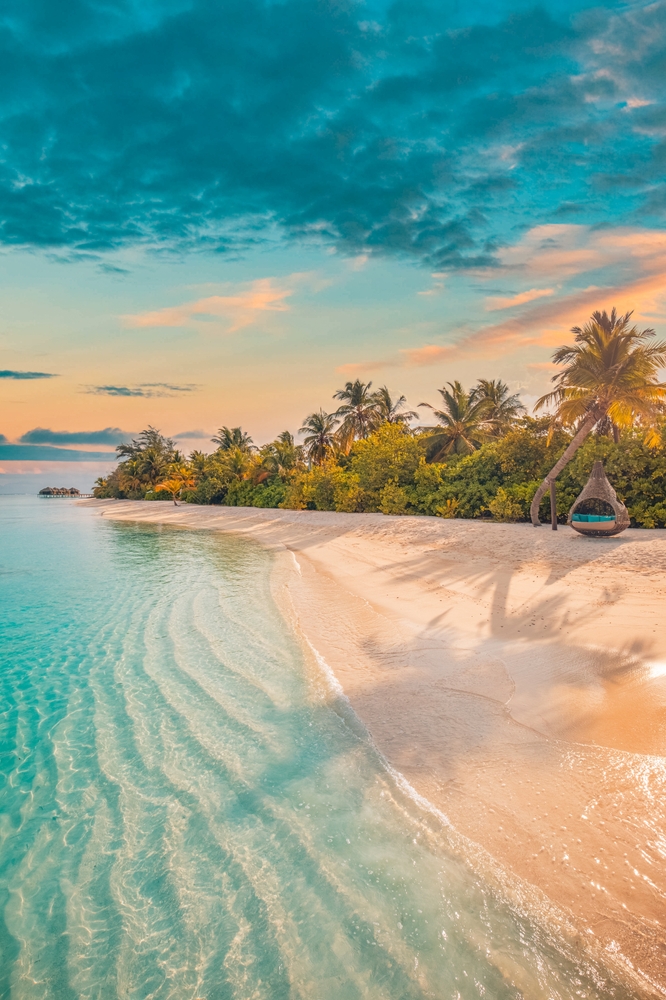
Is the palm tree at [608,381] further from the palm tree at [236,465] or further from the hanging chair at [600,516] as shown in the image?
the palm tree at [236,465]

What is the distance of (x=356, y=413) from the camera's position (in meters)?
38.8

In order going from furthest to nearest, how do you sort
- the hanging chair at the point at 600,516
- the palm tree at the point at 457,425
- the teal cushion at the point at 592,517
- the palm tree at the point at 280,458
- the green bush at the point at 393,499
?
the palm tree at the point at 280,458 → the palm tree at the point at 457,425 → the green bush at the point at 393,499 → the teal cushion at the point at 592,517 → the hanging chair at the point at 600,516

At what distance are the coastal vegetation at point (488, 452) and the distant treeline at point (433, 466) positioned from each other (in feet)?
0.20

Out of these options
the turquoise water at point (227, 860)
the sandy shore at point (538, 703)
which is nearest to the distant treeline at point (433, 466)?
the sandy shore at point (538, 703)

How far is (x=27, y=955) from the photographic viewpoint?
10.2 feet

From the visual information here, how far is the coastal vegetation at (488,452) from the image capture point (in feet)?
53.4

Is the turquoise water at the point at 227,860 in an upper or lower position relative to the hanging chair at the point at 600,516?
lower

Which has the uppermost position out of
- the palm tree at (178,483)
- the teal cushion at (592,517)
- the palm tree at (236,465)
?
the palm tree at (236,465)

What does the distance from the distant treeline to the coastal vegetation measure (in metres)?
0.06

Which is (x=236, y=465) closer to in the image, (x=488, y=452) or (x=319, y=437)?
(x=319, y=437)

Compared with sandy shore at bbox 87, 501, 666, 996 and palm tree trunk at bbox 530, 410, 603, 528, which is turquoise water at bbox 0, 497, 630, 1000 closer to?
sandy shore at bbox 87, 501, 666, 996

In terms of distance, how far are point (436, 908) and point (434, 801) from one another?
0.99m

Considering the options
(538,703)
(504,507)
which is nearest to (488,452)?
(504,507)

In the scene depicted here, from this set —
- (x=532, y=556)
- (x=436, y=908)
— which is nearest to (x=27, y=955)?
(x=436, y=908)
